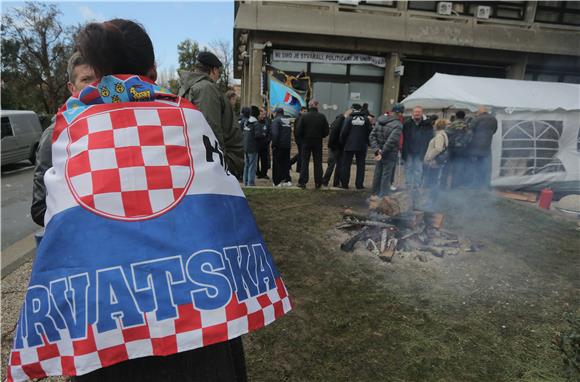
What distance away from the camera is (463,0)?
53.7ft

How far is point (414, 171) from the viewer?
8594 millimetres

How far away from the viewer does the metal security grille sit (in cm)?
881

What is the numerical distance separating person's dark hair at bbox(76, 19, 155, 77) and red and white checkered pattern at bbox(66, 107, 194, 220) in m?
0.18

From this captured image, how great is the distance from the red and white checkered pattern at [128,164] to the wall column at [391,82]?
16.2m

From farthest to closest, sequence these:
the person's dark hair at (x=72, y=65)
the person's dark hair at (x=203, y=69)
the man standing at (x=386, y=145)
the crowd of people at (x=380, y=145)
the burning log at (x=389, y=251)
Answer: the crowd of people at (x=380, y=145) → the man standing at (x=386, y=145) → the burning log at (x=389, y=251) → the person's dark hair at (x=203, y=69) → the person's dark hair at (x=72, y=65)

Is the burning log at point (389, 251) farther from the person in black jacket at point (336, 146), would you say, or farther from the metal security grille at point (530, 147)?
the metal security grille at point (530, 147)

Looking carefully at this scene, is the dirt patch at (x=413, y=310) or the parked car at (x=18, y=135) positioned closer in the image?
the dirt patch at (x=413, y=310)

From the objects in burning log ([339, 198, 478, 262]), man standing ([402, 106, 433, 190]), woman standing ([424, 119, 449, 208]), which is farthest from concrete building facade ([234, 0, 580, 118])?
burning log ([339, 198, 478, 262])

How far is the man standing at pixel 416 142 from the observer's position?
810cm

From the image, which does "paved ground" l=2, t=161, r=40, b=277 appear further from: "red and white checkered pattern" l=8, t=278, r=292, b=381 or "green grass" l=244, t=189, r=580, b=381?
"red and white checkered pattern" l=8, t=278, r=292, b=381

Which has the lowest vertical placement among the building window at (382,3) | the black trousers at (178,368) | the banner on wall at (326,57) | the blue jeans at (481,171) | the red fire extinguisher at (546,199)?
the red fire extinguisher at (546,199)

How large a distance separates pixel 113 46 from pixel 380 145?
673 cm

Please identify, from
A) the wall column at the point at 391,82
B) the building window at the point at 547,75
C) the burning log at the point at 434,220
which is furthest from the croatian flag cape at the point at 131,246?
the building window at the point at 547,75

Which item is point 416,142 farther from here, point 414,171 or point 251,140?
point 251,140
